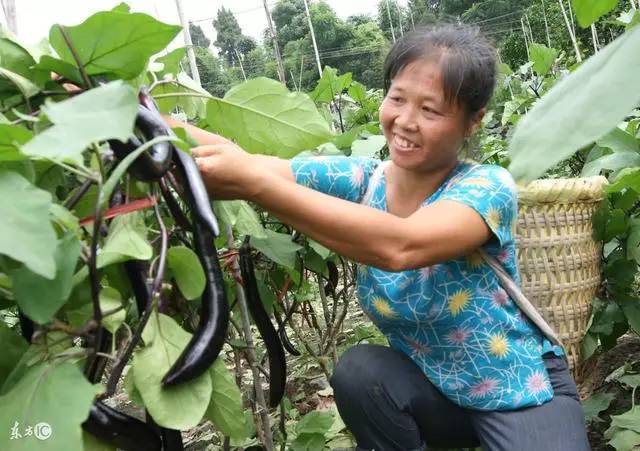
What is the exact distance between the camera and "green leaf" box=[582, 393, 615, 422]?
4.62ft

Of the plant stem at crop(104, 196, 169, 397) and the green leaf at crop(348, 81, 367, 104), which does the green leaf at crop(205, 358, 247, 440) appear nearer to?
the plant stem at crop(104, 196, 169, 397)

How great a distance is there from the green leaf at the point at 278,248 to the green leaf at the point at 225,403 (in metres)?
0.40

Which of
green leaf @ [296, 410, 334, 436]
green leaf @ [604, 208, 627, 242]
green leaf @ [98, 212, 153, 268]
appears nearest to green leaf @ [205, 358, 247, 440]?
green leaf @ [98, 212, 153, 268]

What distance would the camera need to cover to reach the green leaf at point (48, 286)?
1.38ft

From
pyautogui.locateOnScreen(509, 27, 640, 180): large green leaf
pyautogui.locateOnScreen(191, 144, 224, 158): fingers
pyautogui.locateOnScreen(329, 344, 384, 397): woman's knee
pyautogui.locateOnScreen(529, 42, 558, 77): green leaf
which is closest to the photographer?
pyautogui.locateOnScreen(509, 27, 640, 180): large green leaf

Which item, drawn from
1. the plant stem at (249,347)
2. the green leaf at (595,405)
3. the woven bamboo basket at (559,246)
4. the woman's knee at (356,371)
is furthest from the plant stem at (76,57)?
the green leaf at (595,405)

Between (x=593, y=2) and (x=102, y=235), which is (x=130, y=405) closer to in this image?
(x=102, y=235)

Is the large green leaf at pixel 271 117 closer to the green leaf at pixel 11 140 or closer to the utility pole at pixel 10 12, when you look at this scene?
the green leaf at pixel 11 140

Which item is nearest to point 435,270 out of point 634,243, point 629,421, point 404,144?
point 404,144

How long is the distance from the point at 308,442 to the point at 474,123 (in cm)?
66

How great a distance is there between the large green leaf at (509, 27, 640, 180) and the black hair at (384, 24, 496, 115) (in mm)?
818

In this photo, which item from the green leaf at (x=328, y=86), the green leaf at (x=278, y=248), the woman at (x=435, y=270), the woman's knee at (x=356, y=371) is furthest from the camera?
the green leaf at (x=328, y=86)

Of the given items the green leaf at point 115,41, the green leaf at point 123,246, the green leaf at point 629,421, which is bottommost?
the green leaf at point 629,421

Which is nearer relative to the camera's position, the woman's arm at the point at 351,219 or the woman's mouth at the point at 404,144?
the woman's arm at the point at 351,219
